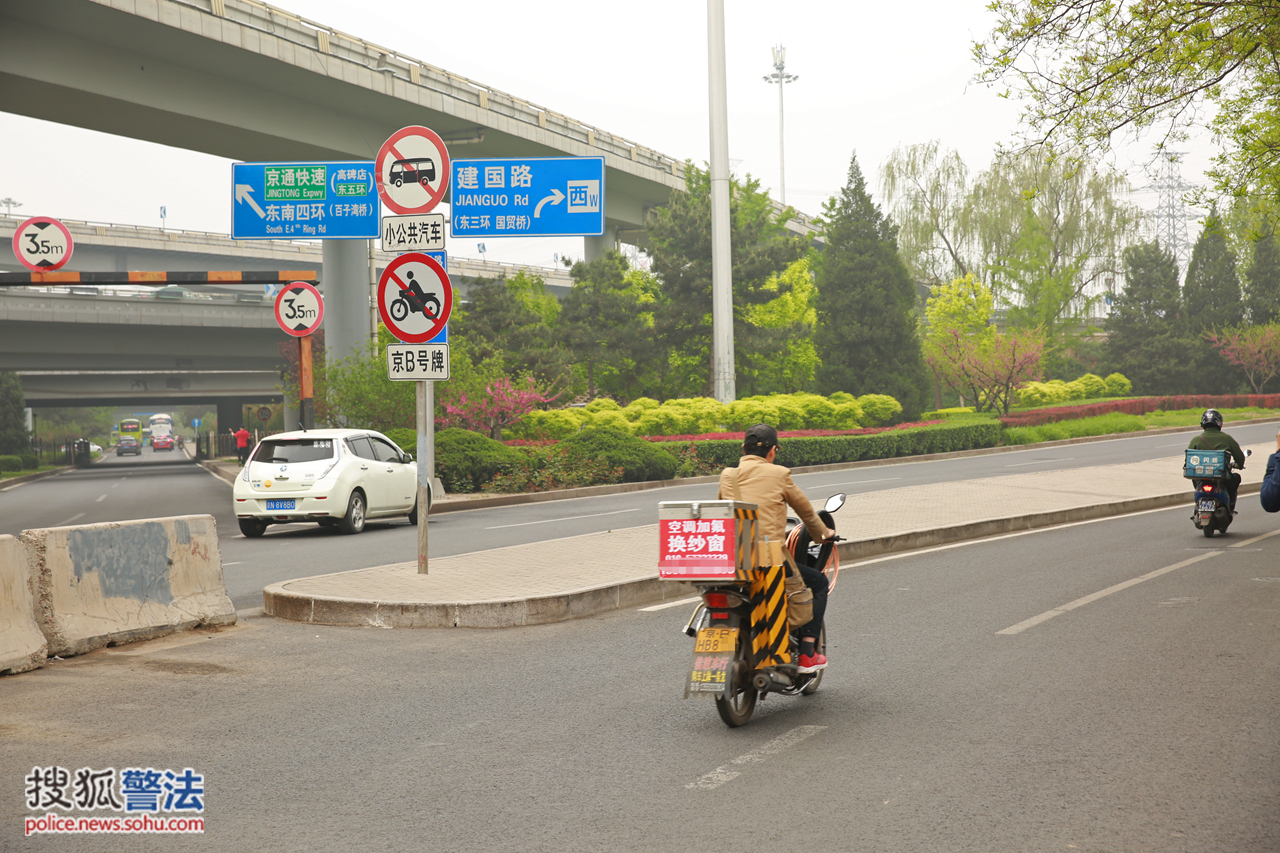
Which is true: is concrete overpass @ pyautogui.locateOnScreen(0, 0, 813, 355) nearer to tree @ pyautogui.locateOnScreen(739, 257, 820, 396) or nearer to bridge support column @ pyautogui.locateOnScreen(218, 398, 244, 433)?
tree @ pyautogui.locateOnScreen(739, 257, 820, 396)

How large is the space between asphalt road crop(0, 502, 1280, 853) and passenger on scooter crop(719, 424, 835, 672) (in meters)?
0.39

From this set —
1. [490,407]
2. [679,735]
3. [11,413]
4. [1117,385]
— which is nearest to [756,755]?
[679,735]

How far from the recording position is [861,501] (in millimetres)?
Answer: 17203

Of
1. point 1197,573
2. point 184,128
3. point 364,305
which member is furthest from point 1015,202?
point 1197,573

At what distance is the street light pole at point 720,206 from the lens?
103ft

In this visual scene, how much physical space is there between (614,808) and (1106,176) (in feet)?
203

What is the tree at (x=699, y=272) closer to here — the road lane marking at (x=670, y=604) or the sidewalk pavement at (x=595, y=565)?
the sidewalk pavement at (x=595, y=565)

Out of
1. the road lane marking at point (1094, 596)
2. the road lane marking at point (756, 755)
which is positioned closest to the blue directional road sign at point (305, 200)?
the road lane marking at point (1094, 596)

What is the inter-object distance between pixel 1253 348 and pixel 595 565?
57.6 metres

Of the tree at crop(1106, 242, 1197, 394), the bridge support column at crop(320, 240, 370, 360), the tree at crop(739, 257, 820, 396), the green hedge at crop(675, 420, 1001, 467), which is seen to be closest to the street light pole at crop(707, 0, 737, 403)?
the green hedge at crop(675, 420, 1001, 467)

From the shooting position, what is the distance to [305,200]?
817 inches

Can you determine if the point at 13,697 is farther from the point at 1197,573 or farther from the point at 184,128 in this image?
the point at 184,128

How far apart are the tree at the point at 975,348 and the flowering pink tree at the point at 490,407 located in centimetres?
2382

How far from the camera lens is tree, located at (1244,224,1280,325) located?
61.6 metres
